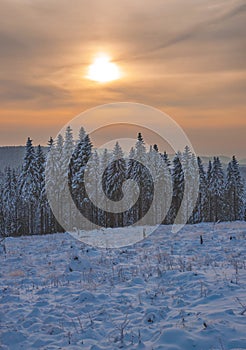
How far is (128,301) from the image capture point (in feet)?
27.4

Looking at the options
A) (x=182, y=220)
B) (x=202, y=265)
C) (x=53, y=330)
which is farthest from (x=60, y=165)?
(x=53, y=330)

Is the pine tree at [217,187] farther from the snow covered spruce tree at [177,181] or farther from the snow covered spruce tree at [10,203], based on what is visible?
the snow covered spruce tree at [10,203]

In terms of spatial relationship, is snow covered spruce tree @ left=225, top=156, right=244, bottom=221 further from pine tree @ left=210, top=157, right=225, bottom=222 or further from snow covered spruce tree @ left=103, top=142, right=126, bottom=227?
snow covered spruce tree @ left=103, top=142, right=126, bottom=227

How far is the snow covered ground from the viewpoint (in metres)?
6.20

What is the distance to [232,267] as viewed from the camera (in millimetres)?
10391

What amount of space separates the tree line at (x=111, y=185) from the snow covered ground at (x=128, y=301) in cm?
3189

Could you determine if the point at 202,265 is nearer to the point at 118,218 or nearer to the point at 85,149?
the point at 85,149

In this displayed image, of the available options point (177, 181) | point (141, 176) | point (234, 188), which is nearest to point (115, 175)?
point (141, 176)

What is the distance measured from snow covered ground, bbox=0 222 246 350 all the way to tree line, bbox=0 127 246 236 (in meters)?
31.9

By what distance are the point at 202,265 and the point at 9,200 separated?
188 ft

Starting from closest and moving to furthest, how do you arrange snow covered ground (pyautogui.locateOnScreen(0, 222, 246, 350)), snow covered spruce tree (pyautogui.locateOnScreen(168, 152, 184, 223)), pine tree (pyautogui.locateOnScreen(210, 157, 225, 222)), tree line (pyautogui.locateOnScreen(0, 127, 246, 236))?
snow covered ground (pyautogui.locateOnScreen(0, 222, 246, 350))
tree line (pyautogui.locateOnScreen(0, 127, 246, 236))
snow covered spruce tree (pyautogui.locateOnScreen(168, 152, 184, 223))
pine tree (pyautogui.locateOnScreen(210, 157, 225, 222))

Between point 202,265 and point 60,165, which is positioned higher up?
point 60,165

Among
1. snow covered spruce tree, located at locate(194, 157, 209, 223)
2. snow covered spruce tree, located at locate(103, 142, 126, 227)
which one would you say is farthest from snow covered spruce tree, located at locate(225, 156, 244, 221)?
snow covered spruce tree, located at locate(103, 142, 126, 227)

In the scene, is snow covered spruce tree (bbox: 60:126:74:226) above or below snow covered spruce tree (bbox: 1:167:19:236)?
above
